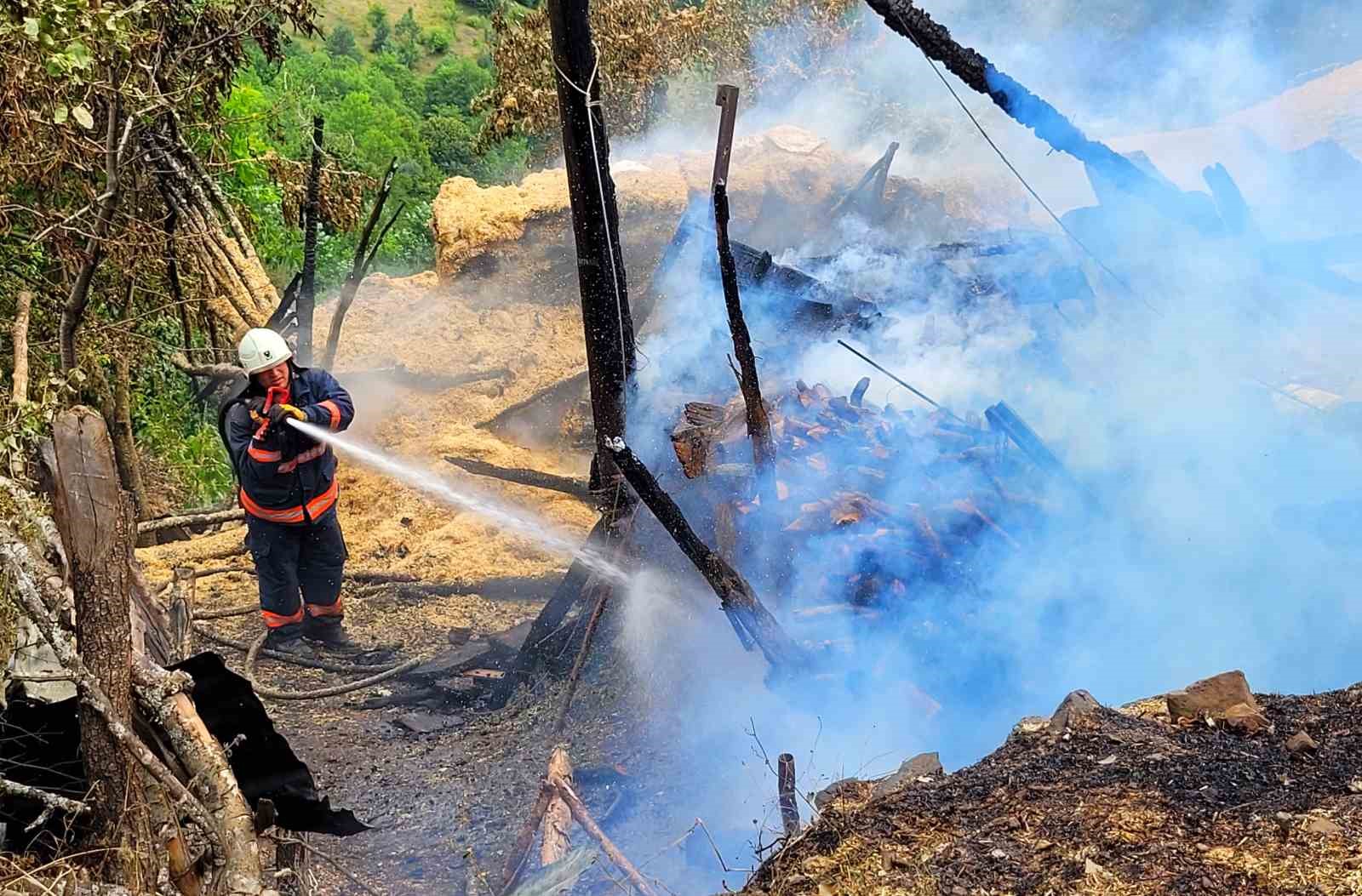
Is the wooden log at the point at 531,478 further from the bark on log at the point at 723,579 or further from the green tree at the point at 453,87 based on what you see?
the green tree at the point at 453,87

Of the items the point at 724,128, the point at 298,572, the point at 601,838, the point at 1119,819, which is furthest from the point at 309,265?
the point at 1119,819

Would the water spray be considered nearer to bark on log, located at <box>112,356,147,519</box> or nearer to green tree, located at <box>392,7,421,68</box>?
bark on log, located at <box>112,356,147,519</box>

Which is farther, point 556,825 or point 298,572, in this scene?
point 298,572

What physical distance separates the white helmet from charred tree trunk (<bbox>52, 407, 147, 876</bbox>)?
3561mm

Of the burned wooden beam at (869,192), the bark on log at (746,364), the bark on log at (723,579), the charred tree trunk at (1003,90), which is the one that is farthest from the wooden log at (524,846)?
the burned wooden beam at (869,192)

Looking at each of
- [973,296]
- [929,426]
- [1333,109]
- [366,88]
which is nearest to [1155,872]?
[929,426]

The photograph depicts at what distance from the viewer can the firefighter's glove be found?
6.71m

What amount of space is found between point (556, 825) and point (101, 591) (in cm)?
241

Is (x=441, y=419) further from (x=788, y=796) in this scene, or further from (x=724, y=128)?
(x=788, y=796)

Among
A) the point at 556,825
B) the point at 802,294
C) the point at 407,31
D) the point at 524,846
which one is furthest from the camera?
the point at 407,31

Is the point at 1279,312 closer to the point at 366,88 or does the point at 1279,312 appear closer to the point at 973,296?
the point at 973,296

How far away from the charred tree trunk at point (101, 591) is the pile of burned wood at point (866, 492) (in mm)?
3838

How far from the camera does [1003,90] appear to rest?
6.99 meters

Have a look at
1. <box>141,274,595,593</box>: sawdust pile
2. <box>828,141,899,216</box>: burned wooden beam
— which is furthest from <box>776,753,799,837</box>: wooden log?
<box>828,141,899,216</box>: burned wooden beam
